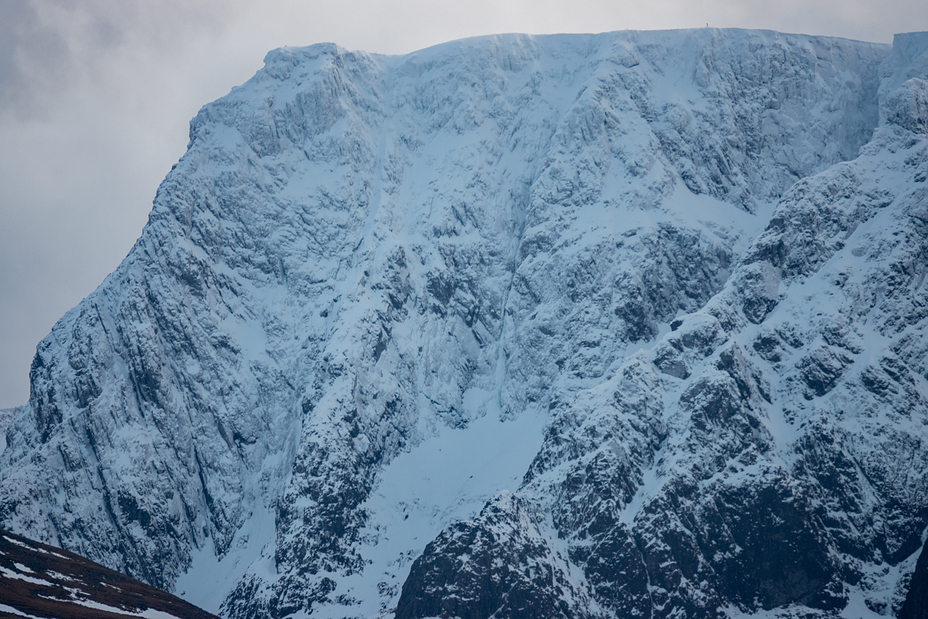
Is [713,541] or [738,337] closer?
[713,541]

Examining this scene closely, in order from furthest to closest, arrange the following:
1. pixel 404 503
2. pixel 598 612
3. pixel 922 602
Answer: pixel 404 503
pixel 598 612
pixel 922 602

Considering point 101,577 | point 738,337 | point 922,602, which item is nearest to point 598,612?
point 922,602

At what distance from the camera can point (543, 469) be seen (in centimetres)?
17362

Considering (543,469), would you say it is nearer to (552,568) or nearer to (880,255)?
(552,568)

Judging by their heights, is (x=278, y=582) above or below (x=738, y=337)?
below

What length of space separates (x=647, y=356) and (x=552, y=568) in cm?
4315

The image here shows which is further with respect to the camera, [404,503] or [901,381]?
[404,503]

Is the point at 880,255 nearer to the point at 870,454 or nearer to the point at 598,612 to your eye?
the point at 870,454

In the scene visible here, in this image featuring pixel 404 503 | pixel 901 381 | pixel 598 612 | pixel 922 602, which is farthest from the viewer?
pixel 404 503

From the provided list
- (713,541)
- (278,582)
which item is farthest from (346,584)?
(713,541)

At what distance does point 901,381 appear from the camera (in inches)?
6496

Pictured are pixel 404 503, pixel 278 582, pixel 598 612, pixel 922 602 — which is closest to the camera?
pixel 922 602

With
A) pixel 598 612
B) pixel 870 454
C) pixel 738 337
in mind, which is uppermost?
pixel 738 337

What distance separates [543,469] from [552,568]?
2101 centimetres
